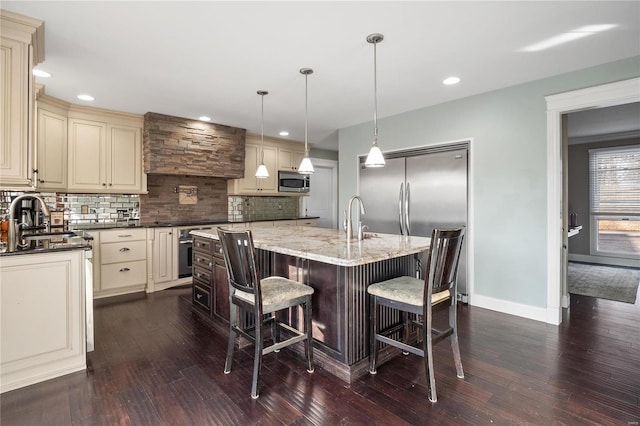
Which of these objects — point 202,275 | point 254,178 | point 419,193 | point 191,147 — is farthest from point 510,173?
point 191,147

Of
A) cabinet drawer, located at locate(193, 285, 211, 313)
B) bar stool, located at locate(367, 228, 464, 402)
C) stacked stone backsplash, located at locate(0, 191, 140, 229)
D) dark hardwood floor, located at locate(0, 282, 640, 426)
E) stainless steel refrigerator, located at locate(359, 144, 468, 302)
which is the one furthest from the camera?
stacked stone backsplash, located at locate(0, 191, 140, 229)

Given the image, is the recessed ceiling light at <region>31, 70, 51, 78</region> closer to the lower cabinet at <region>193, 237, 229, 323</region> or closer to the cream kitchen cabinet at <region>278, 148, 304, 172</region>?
the lower cabinet at <region>193, 237, 229, 323</region>

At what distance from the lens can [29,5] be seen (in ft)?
6.53

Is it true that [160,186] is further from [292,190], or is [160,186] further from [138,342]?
[138,342]

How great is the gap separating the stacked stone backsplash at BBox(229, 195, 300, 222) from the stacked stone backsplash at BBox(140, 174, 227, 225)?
206 millimetres

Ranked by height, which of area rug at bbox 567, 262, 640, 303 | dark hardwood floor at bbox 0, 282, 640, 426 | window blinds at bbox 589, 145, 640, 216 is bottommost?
dark hardwood floor at bbox 0, 282, 640, 426

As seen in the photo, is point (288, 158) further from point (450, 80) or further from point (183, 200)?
point (450, 80)

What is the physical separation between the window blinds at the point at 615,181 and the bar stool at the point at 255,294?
677cm

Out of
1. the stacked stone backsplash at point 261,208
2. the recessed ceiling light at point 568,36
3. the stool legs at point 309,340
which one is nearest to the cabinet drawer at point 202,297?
the stool legs at point 309,340

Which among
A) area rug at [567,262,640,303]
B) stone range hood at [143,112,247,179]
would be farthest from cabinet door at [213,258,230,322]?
area rug at [567,262,640,303]

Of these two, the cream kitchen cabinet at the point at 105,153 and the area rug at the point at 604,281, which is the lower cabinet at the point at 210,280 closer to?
the cream kitchen cabinet at the point at 105,153

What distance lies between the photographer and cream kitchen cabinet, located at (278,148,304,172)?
6113 millimetres

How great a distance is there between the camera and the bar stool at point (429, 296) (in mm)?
1894

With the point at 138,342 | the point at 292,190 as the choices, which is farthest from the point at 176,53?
the point at 292,190
